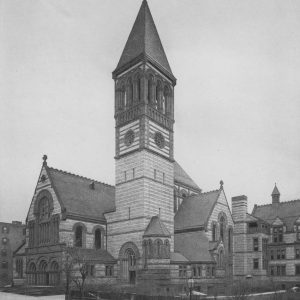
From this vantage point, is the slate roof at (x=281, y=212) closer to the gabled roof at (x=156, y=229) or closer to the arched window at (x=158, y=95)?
the gabled roof at (x=156, y=229)

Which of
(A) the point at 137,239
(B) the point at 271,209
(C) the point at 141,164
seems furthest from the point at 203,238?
(B) the point at 271,209

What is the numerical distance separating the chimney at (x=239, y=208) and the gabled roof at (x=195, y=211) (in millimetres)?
5509

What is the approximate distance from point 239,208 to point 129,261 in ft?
64.2

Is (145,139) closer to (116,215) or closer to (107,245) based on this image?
(116,215)

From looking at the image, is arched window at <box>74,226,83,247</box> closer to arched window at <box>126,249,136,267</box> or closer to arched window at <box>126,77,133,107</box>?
arched window at <box>126,249,136,267</box>

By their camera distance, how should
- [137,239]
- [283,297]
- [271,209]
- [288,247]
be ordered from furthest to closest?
[271,209]
[288,247]
[137,239]
[283,297]

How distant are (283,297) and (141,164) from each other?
71.3 feet

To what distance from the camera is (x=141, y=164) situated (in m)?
47.7

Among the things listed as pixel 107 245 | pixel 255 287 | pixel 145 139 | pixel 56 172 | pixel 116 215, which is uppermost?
pixel 145 139

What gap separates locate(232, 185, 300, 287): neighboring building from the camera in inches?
2243

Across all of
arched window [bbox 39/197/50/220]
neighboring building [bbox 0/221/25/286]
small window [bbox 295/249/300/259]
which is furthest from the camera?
neighboring building [bbox 0/221/25/286]

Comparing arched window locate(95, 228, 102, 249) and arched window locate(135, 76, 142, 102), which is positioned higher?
arched window locate(135, 76, 142, 102)

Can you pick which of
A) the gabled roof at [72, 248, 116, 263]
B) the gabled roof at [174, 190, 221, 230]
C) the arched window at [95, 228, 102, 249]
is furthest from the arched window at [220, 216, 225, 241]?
the arched window at [95, 228, 102, 249]

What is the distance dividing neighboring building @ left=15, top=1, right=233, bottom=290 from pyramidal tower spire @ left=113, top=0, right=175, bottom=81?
17 centimetres
